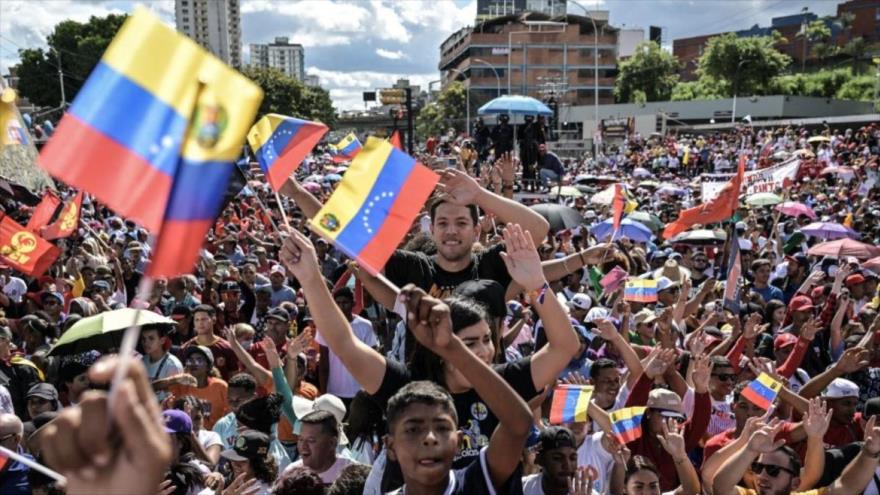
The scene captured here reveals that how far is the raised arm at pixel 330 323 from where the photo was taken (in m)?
2.75

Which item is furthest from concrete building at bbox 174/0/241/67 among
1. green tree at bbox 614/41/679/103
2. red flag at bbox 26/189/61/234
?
red flag at bbox 26/189/61/234

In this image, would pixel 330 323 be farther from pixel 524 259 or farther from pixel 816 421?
pixel 816 421

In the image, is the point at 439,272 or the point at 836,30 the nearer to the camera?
the point at 439,272

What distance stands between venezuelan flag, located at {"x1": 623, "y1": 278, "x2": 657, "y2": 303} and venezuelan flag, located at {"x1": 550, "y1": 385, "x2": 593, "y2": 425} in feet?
10.5

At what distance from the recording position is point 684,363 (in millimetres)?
5672

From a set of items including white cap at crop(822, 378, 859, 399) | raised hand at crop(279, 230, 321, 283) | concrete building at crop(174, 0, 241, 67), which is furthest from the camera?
concrete building at crop(174, 0, 241, 67)

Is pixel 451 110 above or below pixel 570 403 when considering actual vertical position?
above

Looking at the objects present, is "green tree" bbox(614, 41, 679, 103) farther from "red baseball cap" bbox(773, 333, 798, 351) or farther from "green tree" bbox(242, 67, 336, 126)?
"red baseball cap" bbox(773, 333, 798, 351)

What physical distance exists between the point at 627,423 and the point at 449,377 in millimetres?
1802

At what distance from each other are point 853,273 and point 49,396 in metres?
7.69

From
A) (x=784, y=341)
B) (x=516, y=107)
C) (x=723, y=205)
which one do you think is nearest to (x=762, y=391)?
(x=784, y=341)

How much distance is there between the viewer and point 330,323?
2.82 m

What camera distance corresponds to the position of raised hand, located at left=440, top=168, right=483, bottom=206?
148 inches

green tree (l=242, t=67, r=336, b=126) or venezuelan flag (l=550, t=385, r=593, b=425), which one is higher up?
green tree (l=242, t=67, r=336, b=126)
